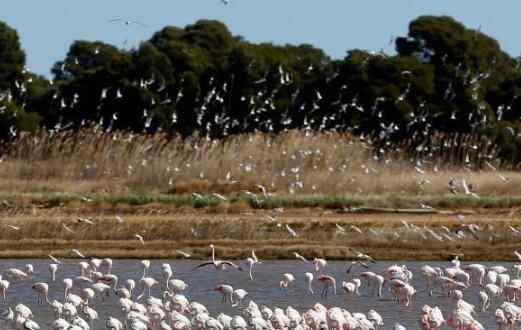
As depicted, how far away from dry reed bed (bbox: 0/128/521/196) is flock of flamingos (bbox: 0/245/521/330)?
10.3m

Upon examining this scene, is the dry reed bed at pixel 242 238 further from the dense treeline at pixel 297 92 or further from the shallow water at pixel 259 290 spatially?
the dense treeline at pixel 297 92

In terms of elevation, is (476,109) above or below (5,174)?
above

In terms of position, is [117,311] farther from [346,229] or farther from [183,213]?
[183,213]

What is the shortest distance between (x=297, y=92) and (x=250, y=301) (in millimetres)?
29368

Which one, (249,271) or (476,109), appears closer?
(249,271)

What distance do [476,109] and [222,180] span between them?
538 inches

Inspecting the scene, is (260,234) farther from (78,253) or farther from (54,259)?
(54,259)

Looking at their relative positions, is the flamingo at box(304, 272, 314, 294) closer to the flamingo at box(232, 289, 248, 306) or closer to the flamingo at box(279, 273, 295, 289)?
the flamingo at box(279, 273, 295, 289)

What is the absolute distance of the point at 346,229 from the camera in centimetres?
2769

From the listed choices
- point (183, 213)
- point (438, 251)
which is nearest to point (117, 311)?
point (438, 251)

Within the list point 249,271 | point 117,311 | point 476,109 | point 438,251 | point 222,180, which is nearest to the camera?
point 117,311

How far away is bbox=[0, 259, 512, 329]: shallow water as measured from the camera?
63.7 feet

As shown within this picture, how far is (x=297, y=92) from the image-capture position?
48.6 m

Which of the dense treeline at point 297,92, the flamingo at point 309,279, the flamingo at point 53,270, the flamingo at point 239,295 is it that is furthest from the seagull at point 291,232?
the dense treeline at point 297,92
